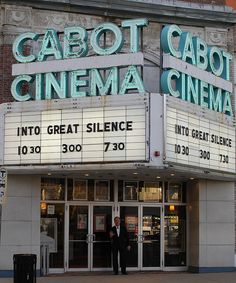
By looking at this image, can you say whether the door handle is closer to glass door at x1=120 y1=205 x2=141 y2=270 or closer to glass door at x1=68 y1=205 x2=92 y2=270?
glass door at x1=120 y1=205 x2=141 y2=270

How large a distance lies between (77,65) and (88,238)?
5826 millimetres

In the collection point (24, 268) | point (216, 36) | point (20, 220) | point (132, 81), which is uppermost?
point (216, 36)

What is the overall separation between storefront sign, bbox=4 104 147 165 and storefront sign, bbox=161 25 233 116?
138 centimetres

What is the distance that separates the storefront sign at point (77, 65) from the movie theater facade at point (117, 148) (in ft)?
0.10

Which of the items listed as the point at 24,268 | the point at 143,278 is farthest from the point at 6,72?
the point at 143,278

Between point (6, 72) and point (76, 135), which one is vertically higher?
point (6, 72)

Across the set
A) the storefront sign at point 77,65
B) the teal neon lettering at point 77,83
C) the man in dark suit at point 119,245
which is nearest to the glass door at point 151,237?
the man in dark suit at point 119,245

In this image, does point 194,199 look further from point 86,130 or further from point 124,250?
point 86,130

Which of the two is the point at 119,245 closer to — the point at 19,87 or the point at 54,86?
the point at 54,86

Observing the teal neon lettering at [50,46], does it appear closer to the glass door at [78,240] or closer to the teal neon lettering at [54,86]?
the teal neon lettering at [54,86]

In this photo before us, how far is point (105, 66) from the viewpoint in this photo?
55.4ft

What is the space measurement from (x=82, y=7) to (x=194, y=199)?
23.3ft

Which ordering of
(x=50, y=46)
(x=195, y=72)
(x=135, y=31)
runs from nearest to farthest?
(x=135, y=31), (x=50, y=46), (x=195, y=72)

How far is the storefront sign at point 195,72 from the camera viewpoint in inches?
656
